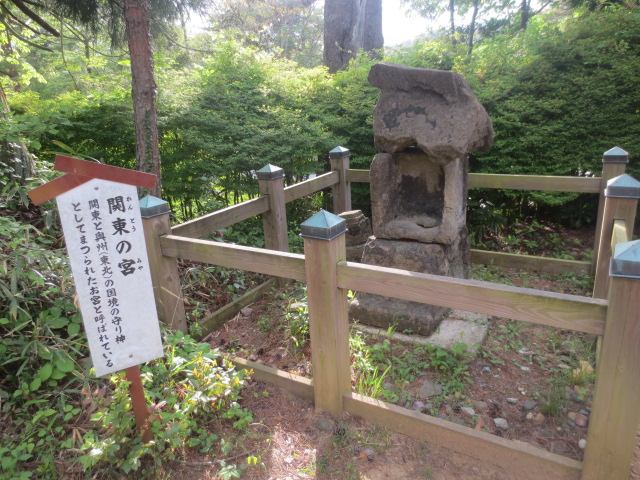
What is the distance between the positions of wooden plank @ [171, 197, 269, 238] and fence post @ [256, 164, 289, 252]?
75 mm

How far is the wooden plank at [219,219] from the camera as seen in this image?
3.17 m

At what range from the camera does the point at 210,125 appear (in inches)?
193

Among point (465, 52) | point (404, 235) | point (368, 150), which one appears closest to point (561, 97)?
point (465, 52)

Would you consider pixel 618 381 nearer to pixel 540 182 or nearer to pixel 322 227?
pixel 322 227

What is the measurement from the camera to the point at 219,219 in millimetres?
3484

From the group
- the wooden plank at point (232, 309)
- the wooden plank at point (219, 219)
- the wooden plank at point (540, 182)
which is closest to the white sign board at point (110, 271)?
the wooden plank at point (219, 219)

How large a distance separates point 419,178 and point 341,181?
148 centimetres

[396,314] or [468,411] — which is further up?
[396,314]

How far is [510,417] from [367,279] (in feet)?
4.36

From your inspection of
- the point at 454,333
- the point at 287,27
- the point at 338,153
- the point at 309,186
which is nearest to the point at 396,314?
the point at 454,333

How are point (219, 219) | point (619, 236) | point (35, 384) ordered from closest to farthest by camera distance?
1. point (35, 384)
2. point (619, 236)
3. point (219, 219)

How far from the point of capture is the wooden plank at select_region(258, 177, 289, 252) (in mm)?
4000

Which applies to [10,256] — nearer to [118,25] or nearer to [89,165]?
[89,165]

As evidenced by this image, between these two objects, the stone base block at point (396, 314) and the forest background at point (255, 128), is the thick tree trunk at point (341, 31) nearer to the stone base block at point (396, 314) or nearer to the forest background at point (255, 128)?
the forest background at point (255, 128)
